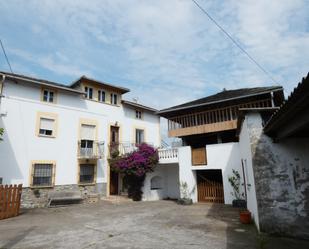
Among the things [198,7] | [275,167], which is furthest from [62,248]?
[198,7]

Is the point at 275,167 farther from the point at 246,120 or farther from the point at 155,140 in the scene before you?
the point at 155,140

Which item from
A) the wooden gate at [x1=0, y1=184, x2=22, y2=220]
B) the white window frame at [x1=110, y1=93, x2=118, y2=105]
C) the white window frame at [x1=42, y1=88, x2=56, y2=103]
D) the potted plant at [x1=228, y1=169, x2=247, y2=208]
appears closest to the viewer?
the wooden gate at [x1=0, y1=184, x2=22, y2=220]

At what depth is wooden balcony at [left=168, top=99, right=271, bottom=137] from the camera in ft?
45.3

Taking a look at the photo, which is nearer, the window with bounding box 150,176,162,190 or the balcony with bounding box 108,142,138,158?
the balcony with bounding box 108,142,138,158

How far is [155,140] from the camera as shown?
21.1 meters

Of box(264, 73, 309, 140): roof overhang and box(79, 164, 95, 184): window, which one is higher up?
box(264, 73, 309, 140): roof overhang

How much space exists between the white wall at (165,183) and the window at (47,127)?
24.1 ft

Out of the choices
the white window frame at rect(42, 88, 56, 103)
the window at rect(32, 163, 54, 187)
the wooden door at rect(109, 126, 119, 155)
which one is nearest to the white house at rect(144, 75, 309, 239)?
the wooden door at rect(109, 126, 119, 155)

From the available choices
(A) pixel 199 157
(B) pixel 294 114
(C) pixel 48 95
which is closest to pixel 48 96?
(C) pixel 48 95

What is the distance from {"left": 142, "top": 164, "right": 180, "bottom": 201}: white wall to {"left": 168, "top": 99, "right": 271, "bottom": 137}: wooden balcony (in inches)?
117

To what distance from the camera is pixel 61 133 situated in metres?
15.1

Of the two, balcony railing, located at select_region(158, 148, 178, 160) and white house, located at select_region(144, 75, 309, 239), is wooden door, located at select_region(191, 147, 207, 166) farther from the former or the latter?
balcony railing, located at select_region(158, 148, 178, 160)

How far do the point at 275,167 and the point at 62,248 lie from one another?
616 centimetres

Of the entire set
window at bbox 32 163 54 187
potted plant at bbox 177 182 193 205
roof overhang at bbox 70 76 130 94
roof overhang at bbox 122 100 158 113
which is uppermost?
roof overhang at bbox 70 76 130 94
